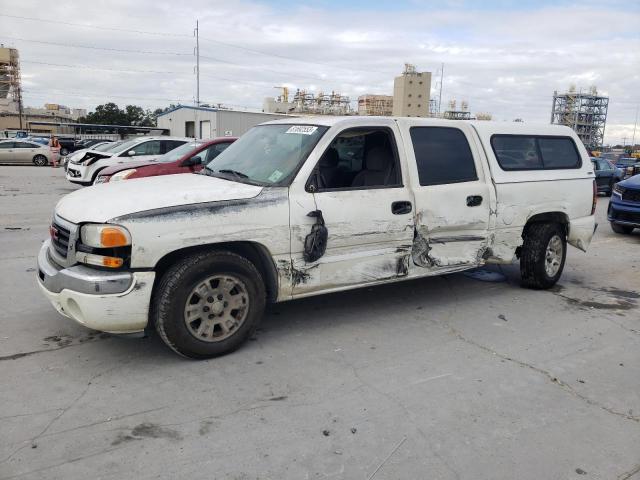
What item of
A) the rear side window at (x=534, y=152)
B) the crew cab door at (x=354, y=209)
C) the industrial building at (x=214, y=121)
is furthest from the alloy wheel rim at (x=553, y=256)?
the industrial building at (x=214, y=121)

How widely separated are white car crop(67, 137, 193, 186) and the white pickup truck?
9.93 metres

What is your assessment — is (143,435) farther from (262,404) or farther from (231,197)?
(231,197)

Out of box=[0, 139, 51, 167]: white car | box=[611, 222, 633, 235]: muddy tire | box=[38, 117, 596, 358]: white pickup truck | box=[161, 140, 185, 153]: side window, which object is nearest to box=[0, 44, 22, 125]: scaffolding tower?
box=[0, 139, 51, 167]: white car

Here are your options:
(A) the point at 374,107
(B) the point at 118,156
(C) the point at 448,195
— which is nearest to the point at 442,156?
(C) the point at 448,195

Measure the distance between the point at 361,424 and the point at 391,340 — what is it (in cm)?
140

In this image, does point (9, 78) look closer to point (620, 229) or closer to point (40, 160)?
point (40, 160)

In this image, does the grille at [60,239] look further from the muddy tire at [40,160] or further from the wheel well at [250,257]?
the muddy tire at [40,160]

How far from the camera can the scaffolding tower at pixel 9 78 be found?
103000mm

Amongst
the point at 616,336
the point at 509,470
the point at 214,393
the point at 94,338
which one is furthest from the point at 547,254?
the point at 94,338

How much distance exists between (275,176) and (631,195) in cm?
876

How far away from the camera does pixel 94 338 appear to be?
438 cm

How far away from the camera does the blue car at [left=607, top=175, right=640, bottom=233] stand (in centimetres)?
1021

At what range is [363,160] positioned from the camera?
200 inches

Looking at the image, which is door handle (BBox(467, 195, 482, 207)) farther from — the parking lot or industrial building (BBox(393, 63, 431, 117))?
industrial building (BBox(393, 63, 431, 117))
